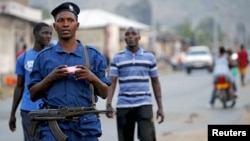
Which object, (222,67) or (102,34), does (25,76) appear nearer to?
(222,67)

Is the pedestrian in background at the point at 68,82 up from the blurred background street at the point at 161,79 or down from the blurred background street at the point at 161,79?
up

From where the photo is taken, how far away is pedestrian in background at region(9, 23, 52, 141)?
6.52 meters

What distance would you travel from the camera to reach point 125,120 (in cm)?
734

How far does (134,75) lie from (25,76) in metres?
1.31

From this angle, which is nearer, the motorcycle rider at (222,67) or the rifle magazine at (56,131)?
the rifle magazine at (56,131)

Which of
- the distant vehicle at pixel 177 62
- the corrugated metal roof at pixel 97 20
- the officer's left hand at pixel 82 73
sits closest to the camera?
the officer's left hand at pixel 82 73

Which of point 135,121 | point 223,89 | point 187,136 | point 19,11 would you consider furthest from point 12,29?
point 135,121

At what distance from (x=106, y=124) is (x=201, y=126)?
1.90 metres

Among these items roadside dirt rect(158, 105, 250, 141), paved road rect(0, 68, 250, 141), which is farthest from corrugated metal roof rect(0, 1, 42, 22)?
roadside dirt rect(158, 105, 250, 141)

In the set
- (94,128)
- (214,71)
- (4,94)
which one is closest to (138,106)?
(94,128)

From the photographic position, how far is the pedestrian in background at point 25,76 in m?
6.52

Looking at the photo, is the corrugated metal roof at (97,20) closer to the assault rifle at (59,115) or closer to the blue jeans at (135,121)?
the blue jeans at (135,121)

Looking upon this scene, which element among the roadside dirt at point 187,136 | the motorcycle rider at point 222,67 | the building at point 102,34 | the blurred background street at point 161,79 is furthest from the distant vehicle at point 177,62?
the roadside dirt at point 187,136

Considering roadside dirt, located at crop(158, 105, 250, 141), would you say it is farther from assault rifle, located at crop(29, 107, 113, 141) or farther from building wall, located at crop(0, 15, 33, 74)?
building wall, located at crop(0, 15, 33, 74)
